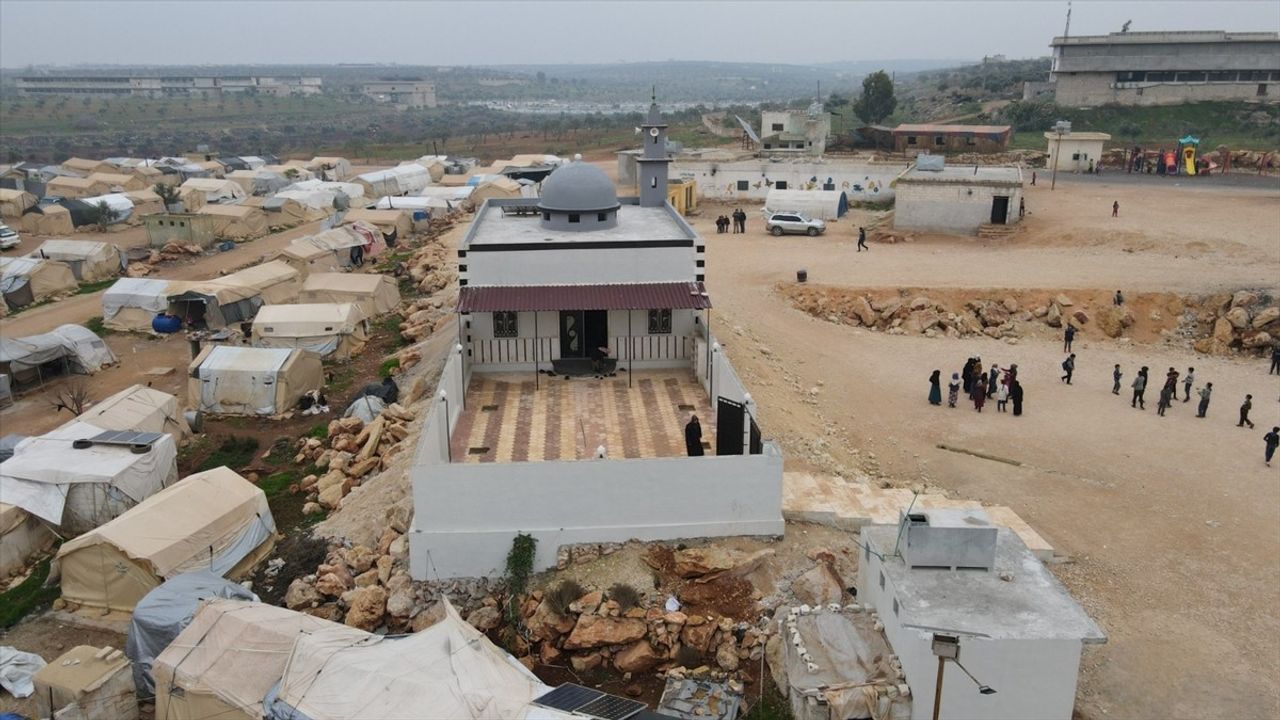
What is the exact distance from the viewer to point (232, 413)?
23.7 m

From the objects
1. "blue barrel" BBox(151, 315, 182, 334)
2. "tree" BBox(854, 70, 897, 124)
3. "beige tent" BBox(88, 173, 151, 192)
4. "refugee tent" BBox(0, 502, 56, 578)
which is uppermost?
"tree" BBox(854, 70, 897, 124)

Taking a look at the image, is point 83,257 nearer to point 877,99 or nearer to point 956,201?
point 956,201

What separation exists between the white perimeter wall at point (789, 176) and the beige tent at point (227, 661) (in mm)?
37675

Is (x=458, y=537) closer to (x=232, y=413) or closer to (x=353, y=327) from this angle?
(x=232, y=413)

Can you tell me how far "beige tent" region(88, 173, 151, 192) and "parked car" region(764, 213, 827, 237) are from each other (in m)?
43.0

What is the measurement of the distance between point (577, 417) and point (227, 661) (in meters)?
6.94

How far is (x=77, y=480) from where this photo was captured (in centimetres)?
1744

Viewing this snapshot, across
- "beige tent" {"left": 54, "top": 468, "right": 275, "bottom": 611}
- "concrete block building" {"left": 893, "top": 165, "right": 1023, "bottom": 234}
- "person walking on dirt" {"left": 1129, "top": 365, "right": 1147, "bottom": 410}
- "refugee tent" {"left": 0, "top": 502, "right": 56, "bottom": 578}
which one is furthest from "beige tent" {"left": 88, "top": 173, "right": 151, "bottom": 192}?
"person walking on dirt" {"left": 1129, "top": 365, "right": 1147, "bottom": 410}

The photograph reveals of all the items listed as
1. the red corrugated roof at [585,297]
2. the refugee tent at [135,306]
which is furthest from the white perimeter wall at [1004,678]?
the refugee tent at [135,306]

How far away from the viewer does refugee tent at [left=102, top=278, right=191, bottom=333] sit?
31.1m

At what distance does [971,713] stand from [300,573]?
405 inches

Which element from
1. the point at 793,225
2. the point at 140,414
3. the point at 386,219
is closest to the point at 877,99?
the point at 793,225

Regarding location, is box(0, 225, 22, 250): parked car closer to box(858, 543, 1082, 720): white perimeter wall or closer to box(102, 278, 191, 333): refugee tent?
box(102, 278, 191, 333): refugee tent

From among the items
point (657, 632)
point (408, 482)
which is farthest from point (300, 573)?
point (657, 632)
